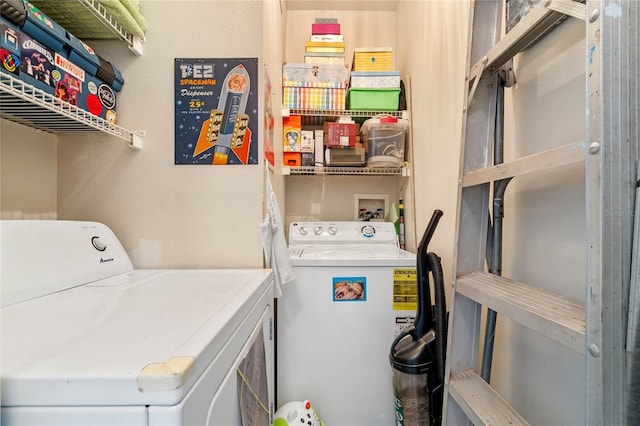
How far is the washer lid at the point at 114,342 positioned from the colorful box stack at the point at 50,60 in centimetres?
61

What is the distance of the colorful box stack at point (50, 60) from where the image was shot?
0.74 metres

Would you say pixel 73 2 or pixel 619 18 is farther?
pixel 73 2

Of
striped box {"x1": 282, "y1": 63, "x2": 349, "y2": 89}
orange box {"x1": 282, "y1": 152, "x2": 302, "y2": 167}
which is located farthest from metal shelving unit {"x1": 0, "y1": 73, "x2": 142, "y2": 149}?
striped box {"x1": 282, "y1": 63, "x2": 349, "y2": 89}

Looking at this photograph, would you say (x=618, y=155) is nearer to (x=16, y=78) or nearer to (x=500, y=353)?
(x=500, y=353)

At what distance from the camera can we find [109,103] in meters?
1.16

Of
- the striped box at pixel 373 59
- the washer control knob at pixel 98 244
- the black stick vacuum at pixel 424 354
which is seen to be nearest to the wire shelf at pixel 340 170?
the striped box at pixel 373 59

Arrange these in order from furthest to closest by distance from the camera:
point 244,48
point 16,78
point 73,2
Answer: point 244,48
point 73,2
point 16,78

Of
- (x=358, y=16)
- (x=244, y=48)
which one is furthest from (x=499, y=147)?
(x=358, y=16)

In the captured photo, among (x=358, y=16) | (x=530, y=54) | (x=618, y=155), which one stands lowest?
(x=618, y=155)

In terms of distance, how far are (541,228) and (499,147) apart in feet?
A: 0.87

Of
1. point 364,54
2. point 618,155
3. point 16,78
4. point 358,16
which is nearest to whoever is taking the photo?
point 618,155

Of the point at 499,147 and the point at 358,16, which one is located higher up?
the point at 358,16

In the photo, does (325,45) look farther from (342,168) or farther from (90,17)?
(90,17)

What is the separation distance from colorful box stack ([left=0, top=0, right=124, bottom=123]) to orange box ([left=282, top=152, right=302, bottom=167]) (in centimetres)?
105
